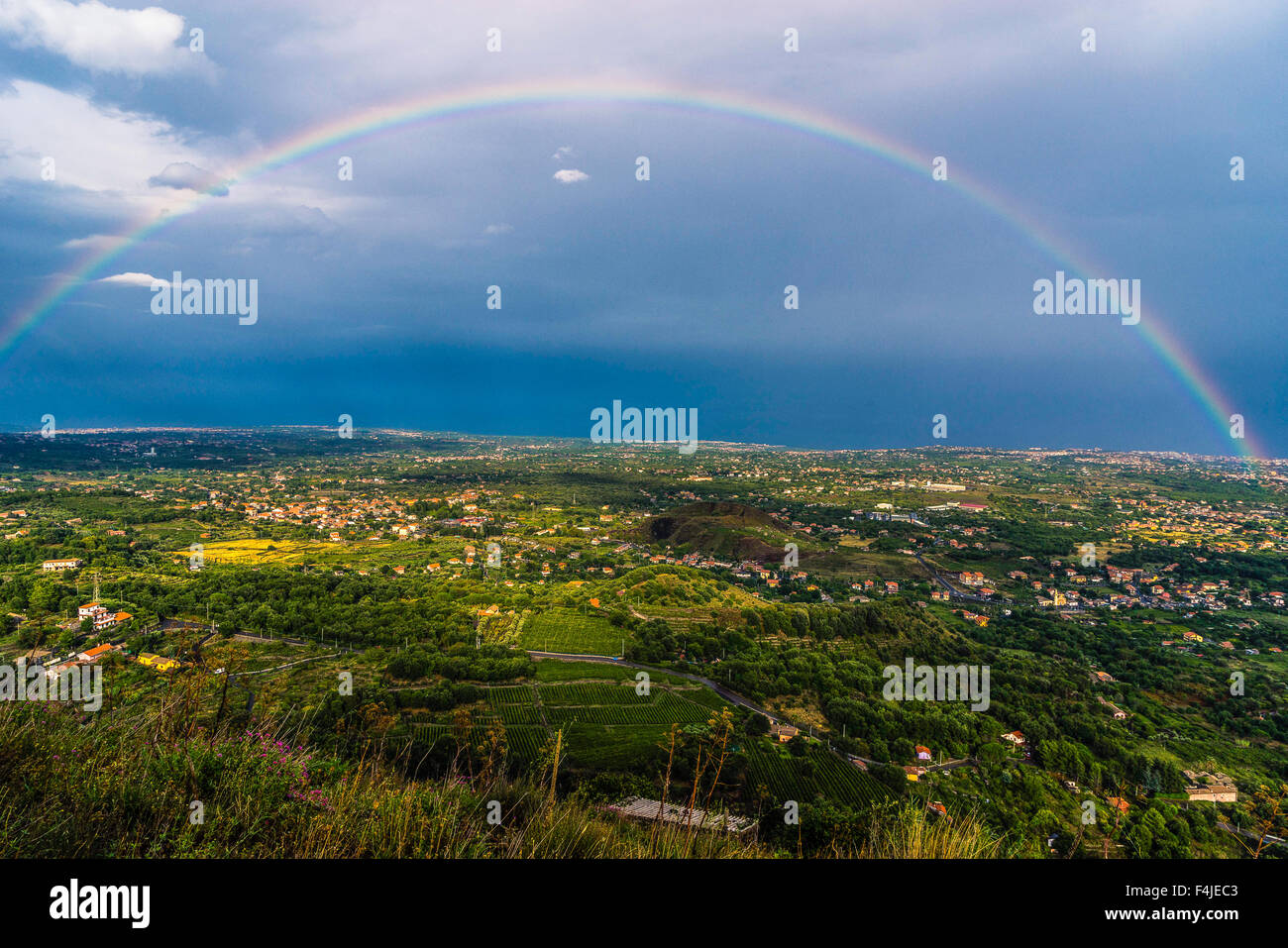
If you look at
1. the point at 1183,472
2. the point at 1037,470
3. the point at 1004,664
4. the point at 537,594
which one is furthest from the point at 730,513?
the point at 1183,472

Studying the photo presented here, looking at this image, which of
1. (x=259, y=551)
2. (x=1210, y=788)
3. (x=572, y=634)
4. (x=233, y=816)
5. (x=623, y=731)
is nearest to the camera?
(x=233, y=816)

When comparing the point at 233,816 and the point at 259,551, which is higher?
the point at 233,816

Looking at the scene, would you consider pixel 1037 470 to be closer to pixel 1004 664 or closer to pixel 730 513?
pixel 730 513

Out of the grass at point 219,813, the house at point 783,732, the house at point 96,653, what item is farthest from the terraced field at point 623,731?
the house at point 96,653

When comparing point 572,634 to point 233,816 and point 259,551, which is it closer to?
point 233,816

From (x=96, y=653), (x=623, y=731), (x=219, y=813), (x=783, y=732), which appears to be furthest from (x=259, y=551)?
(x=219, y=813)

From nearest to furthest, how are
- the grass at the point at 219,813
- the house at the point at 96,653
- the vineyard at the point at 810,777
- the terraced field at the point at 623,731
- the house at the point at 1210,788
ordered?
1. the grass at the point at 219,813
2. the vineyard at the point at 810,777
3. the house at the point at 1210,788
4. the terraced field at the point at 623,731
5. the house at the point at 96,653

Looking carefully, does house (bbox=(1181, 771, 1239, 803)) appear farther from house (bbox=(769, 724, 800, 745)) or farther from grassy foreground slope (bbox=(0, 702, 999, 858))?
grassy foreground slope (bbox=(0, 702, 999, 858))

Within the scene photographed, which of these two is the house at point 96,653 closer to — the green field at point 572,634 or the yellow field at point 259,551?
the green field at point 572,634
